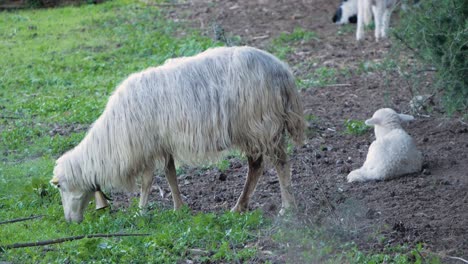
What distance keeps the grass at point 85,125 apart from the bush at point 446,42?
245 centimetres

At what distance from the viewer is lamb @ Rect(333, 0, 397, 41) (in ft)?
47.4

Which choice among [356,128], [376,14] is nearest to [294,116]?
[356,128]

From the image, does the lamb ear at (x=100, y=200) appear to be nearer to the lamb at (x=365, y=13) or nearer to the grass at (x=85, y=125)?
the grass at (x=85, y=125)

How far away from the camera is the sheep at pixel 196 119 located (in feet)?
24.8

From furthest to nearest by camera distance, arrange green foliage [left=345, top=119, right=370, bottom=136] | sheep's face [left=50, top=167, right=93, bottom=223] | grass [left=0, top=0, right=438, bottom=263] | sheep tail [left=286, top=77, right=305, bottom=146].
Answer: green foliage [left=345, top=119, right=370, bottom=136], sheep's face [left=50, top=167, right=93, bottom=223], sheep tail [left=286, top=77, right=305, bottom=146], grass [left=0, top=0, right=438, bottom=263]

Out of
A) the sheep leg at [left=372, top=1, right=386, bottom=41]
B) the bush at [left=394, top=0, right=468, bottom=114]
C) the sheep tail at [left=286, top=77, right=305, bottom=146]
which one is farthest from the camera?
the sheep leg at [left=372, top=1, right=386, bottom=41]


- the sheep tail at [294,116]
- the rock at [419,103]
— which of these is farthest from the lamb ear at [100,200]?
the rock at [419,103]

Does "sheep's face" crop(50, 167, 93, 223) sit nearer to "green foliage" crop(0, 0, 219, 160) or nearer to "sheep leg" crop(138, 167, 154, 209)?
"sheep leg" crop(138, 167, 154, 209)

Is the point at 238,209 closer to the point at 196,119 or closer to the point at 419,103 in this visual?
the point at 196,119

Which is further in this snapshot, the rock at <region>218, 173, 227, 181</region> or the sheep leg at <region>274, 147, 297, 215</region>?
the rock at <region>218, 173, 227, 181</region>

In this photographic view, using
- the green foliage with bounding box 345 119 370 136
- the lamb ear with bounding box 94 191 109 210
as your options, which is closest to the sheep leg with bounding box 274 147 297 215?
the lamb ear with bounding box 94 191 109 210

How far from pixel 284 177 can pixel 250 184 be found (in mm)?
331

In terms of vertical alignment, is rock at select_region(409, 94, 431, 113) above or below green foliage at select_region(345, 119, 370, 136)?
above

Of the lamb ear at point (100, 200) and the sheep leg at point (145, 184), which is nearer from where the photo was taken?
the sheep leg at point (145, 184)
